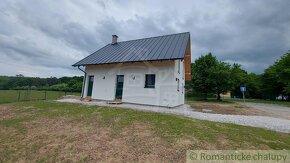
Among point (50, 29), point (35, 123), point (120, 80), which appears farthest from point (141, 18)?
point (35, 123)

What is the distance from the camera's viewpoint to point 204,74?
20172mm

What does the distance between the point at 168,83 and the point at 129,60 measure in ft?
11.0

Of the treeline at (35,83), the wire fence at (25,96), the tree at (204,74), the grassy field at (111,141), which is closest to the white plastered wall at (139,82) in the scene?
the grassy field at (111,141)

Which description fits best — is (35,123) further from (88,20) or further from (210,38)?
(210,38)

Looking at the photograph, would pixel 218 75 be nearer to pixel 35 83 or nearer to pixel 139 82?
pixel 139 82

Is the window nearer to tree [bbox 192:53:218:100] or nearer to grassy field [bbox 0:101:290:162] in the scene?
grassy field [bbox 0:101:290:162]

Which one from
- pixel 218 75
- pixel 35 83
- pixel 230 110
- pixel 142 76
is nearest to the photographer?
pixel 142 76

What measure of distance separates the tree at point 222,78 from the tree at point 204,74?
1.53 feet

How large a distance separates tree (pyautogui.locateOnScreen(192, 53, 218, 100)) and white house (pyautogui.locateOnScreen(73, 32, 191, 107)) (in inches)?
487

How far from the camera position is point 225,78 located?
60.5ft

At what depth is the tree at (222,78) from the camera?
59.2 feet

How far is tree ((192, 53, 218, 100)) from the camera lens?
1906 centimetres

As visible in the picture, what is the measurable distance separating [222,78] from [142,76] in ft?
54.8

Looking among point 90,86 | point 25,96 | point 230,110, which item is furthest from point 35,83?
point 230,110
